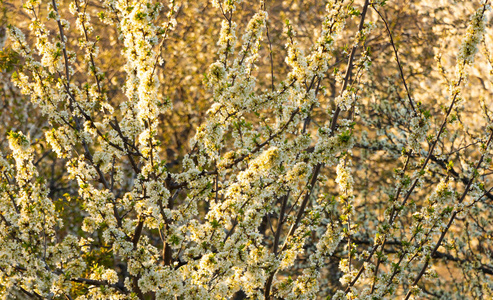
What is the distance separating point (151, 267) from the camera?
11.8 ft

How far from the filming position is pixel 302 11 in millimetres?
12375

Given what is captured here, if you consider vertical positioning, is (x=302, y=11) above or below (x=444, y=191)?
above

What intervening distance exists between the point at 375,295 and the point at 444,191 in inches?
35.0

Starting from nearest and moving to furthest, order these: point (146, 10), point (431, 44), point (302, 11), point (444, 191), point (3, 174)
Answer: point (146, 10), point (444, 191), point (3, 174), point (431, 44), point (302, 11)

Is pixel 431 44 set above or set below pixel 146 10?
above

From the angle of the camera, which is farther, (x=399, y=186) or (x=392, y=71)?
(x=392, y=71)

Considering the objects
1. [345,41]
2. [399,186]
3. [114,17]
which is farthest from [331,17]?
[345,41]

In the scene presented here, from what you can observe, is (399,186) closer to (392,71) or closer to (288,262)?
(288,262)

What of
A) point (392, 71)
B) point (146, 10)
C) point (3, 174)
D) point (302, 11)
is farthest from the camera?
point (302, 11)

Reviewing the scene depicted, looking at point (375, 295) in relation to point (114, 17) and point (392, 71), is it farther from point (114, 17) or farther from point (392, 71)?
point (392, 71)

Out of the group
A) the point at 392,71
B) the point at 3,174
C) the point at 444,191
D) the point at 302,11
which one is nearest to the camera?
the point at 444,191

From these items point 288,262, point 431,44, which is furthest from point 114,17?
point 431,44

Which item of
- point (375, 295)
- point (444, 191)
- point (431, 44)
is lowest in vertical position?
point (375, 295)

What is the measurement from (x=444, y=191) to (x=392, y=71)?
332 inches
